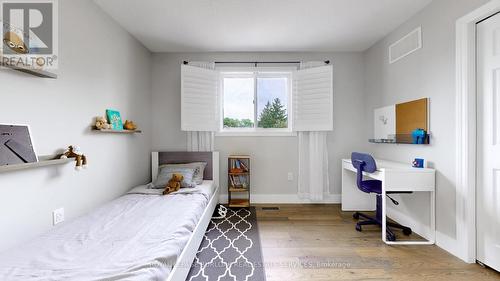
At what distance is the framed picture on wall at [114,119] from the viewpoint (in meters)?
2.55

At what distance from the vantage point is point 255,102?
3799mm

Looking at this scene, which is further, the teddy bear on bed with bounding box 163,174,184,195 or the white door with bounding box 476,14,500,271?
the teddy bear on bed with bounding box 163,174,184,195

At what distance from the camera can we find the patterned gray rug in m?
1.90

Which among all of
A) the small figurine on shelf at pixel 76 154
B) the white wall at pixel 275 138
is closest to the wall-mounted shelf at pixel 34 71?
the small figurine on shelf at pixel 76 154

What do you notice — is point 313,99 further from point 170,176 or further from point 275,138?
point 170,176

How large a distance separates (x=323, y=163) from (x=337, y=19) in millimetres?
2028

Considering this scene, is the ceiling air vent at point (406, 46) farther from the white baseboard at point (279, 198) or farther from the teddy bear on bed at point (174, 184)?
the teddy bear on bed at point (174, 184)

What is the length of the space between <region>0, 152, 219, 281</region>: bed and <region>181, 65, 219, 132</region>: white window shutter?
1.39 m

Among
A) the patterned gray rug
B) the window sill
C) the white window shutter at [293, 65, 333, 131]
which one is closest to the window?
the window sill

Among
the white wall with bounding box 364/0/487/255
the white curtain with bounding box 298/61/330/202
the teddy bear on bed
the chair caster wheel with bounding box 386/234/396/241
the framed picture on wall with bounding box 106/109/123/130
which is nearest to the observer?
the white wall with bounding box 364/0/487/255

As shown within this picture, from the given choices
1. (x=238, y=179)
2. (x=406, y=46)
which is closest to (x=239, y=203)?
(x=238, y=179)

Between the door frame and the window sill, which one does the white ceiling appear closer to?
the door frame

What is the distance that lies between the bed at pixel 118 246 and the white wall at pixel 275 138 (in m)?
1.43

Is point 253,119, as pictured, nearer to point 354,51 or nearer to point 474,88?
point 354,51
